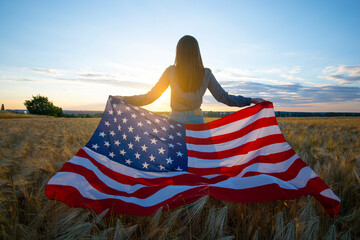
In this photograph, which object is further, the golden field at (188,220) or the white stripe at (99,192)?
the white stripe at (99,192)

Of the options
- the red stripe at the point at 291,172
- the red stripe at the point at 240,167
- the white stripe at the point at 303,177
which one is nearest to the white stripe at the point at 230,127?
the red stripe at the point at 240,167

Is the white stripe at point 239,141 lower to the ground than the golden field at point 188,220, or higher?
higher

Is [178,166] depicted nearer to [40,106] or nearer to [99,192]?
[99,192]

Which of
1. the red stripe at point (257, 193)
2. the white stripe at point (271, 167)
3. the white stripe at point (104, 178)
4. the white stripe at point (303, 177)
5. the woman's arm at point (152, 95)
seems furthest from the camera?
the woman's arm at point (152, 95)

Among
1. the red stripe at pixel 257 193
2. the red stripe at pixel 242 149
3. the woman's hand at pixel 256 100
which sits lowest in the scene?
the red stripe at pixel 257 193

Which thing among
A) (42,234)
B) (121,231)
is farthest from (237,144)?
(42,234)

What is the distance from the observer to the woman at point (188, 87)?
10.9 ft

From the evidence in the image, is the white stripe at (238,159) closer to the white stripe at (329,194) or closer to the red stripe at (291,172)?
the red stripe at (291,172)

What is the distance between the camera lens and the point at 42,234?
59.1 inches

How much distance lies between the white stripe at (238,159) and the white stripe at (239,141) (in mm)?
203

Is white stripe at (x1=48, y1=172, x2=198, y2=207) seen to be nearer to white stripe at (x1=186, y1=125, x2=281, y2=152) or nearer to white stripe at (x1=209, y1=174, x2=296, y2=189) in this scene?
white stripe at (x1=209, y1=174, x2=296, y2=189)

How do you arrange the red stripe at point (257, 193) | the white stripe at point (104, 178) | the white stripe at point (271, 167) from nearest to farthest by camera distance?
the red stripe at point (257, 193), the white stripe at point (104, 178), the white stripe at point (271, 167)

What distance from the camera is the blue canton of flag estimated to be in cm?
295

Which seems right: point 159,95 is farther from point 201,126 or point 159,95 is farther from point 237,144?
point 237,144
